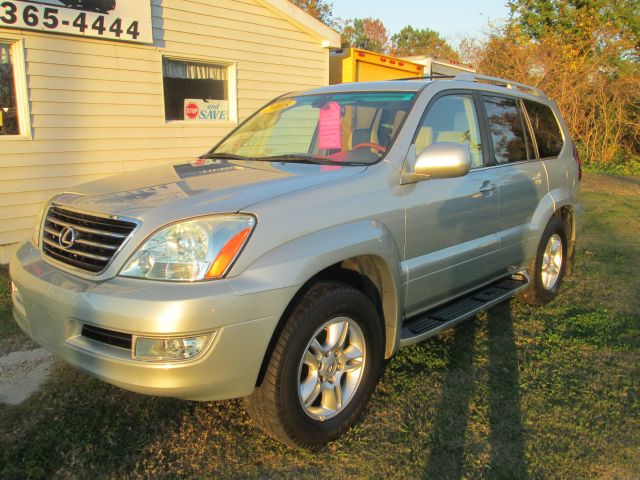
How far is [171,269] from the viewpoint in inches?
90.7

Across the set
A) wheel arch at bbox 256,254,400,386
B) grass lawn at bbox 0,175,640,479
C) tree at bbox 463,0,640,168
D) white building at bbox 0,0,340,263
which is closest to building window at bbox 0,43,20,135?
white building at bbox 0,0,340,263

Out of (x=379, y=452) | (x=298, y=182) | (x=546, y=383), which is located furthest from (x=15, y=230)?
(x=546, y=383)

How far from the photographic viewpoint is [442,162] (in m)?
3.04

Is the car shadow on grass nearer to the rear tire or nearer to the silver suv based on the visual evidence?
the silver suv

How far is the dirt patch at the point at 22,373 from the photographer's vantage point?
3236 mm

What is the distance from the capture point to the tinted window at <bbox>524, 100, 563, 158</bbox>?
186 inches

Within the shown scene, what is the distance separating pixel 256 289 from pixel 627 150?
1786cm

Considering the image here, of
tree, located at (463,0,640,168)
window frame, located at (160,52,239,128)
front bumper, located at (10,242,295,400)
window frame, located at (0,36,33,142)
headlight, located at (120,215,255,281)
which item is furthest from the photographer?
tree, located at (463,0,640,168)

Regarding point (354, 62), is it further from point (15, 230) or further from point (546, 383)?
point (546, 383)

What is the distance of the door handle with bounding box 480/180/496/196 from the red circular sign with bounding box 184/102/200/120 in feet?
18.1

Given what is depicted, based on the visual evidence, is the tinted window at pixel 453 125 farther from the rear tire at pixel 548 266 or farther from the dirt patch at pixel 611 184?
the dirt patch at pixel 611 184

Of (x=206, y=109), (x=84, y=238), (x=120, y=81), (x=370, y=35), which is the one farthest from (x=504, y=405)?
(x=370, y=35)

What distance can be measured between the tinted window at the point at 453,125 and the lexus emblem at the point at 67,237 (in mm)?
2033

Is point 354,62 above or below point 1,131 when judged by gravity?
above
